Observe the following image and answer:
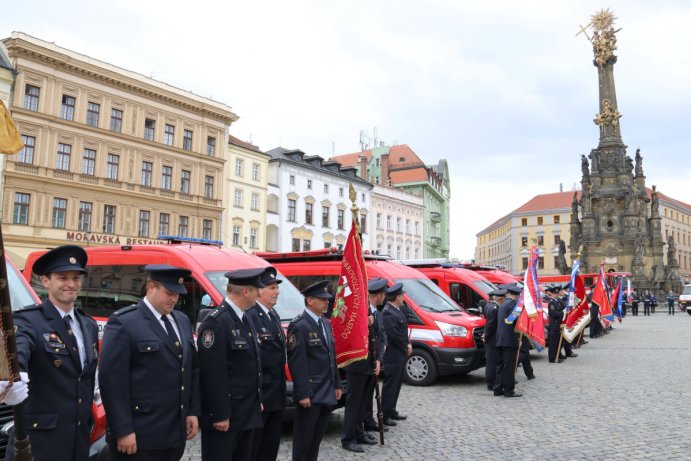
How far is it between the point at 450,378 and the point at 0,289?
35.8 ft

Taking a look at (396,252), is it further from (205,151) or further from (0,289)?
(0,289)

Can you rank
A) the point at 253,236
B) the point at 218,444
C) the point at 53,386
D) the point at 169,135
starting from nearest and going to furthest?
1. the point at 53,386
2. the point at 218,444
3. the point at 169,135
4. the point at 253,236

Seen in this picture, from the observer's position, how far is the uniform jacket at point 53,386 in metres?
3.36

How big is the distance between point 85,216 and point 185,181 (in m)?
7.96

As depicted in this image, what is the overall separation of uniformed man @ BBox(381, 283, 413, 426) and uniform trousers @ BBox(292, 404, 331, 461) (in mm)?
2615

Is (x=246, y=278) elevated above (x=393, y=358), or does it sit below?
above

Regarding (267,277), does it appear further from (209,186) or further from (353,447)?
(209,186)

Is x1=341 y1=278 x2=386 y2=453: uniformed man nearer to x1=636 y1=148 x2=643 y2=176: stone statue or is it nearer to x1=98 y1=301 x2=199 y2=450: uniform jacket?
x1=98 y1=301 x2=199 y2=450: uniform jacket

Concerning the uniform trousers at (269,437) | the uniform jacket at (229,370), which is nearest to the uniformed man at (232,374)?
the uniform jacket at (229,370)

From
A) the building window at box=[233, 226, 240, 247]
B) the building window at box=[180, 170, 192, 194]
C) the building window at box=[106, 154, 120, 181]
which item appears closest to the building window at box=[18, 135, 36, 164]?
the building window at box=[106, 154, 120, 181]

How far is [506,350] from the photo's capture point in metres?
10.4

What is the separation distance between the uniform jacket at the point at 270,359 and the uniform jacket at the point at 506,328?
21.2ft

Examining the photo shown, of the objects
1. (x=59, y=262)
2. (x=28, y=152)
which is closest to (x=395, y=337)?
(x=59, y=262)

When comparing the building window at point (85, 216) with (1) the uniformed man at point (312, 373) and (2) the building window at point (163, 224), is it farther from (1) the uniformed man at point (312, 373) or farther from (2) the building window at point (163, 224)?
(1) the uniformed man at point (312, 373)
